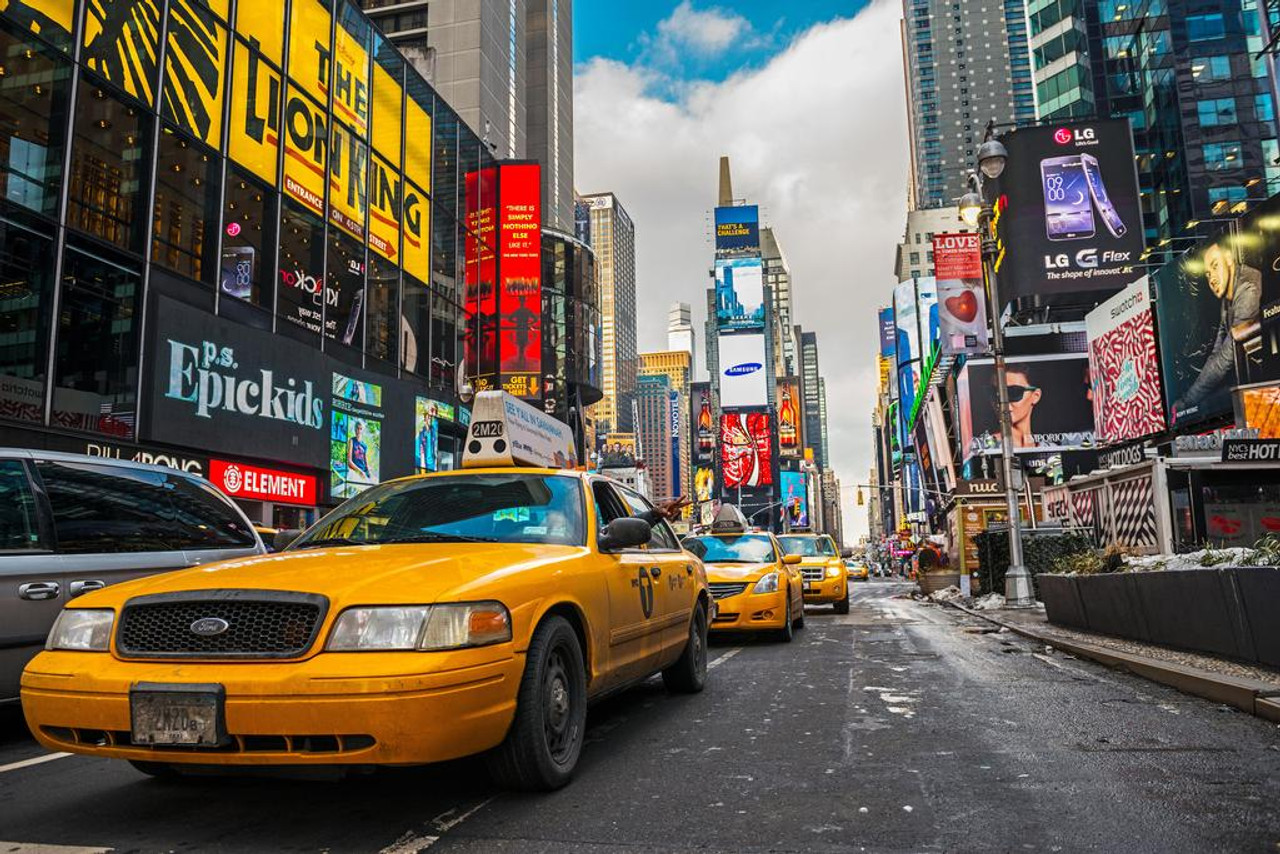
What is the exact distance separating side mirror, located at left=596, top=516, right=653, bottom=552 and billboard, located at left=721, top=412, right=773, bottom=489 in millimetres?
141381

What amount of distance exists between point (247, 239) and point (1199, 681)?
2196 cm

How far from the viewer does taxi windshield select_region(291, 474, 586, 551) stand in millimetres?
4781

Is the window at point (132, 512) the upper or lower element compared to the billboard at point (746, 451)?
lower

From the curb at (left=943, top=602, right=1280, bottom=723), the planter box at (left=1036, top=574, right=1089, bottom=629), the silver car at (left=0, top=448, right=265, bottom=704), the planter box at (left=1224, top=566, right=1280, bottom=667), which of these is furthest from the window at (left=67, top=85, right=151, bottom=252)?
the planter box at (left=1224, top=566, right=1280, bottom=667)

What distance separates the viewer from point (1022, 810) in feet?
12.2

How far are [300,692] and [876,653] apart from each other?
26.5 ft

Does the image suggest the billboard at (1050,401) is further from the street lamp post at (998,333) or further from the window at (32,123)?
the window at (32,123)

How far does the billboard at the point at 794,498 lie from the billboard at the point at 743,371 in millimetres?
24477

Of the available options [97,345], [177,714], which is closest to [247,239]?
[97,345]

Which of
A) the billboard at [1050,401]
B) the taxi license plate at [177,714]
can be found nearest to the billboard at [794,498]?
the billboard at [1050,401]

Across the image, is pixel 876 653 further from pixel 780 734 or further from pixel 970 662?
pixel 780 734

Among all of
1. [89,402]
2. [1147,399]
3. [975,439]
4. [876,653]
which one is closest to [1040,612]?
[876,653]

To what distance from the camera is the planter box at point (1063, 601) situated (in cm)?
1120

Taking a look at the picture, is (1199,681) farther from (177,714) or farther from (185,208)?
(185,208)
